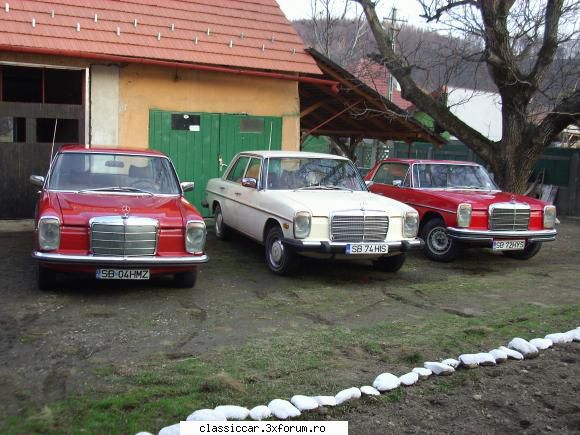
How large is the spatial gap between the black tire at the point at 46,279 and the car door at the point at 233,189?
11.3 feet

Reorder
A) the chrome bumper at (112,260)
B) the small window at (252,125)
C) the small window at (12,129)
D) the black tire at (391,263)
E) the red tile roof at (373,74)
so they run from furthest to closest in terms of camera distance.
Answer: the red tile roof at (373,74), the small window at (252,125), the small window at (12,129), the black tire at (391,263), the chrome bumper at (112,260)

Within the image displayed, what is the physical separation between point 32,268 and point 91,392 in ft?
14.0

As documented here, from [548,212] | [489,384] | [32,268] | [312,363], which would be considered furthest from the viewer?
[548,212]

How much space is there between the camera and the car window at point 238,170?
33.2 feet

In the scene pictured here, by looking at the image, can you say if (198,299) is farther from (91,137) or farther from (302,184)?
(91,137)

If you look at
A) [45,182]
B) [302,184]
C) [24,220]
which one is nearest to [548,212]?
[302,184]

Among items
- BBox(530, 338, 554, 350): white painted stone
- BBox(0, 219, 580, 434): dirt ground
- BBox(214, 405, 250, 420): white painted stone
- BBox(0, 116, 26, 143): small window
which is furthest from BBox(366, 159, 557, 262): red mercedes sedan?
BBox(0, 116, 26, 143): small window

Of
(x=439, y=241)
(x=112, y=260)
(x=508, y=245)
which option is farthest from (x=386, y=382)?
(x=439, y=241)

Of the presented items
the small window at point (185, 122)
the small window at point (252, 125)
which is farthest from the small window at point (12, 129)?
the small window at point (252, 125)

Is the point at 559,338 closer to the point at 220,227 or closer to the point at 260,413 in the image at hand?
the point at 260,413

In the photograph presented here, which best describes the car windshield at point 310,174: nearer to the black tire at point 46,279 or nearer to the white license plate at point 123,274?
the white license plate at point 123,274

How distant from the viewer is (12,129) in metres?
11.1

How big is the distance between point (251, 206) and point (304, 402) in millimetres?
5247

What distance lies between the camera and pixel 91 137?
1159 cm
